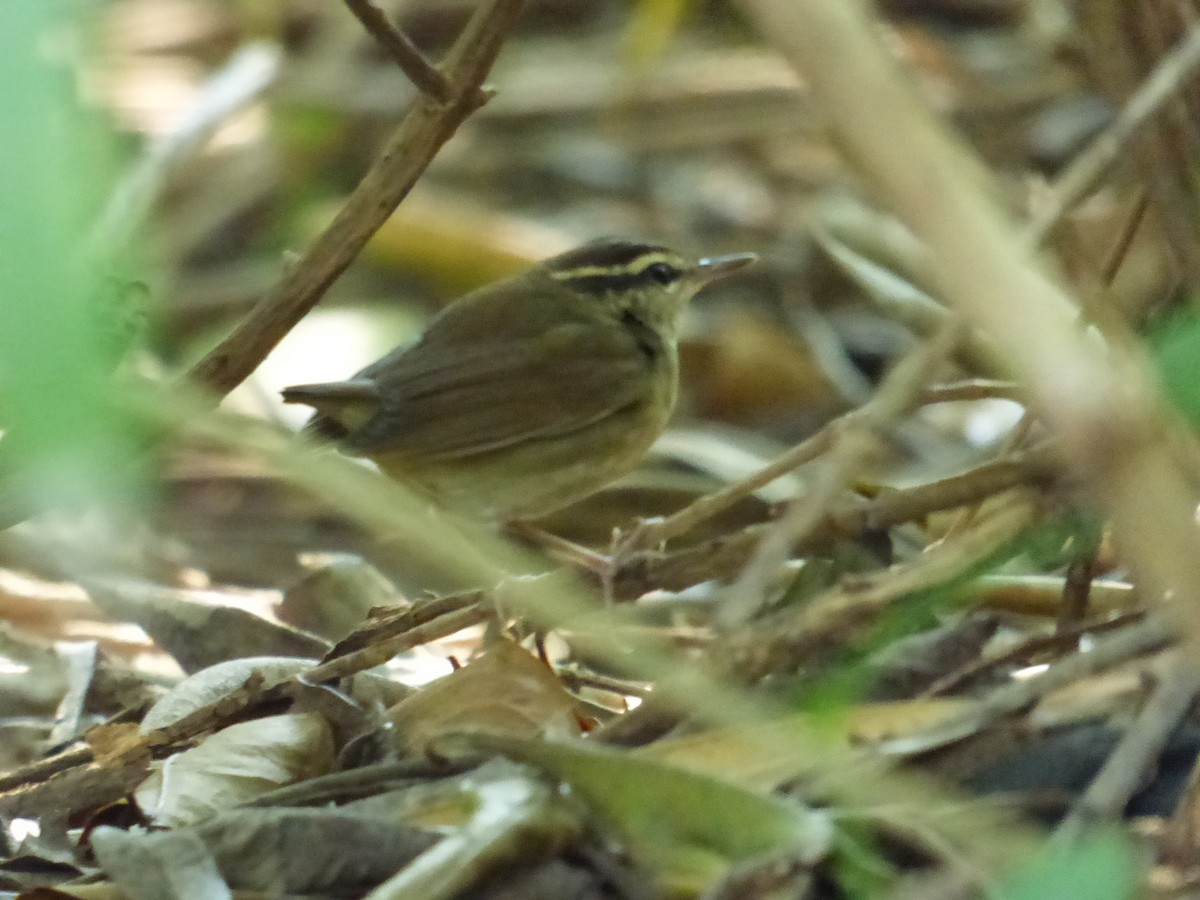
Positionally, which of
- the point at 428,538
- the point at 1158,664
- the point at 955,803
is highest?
the point at 428,538

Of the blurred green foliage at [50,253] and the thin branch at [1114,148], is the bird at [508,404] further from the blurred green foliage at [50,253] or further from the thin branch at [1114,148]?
the blurred green foliage at [50,253]

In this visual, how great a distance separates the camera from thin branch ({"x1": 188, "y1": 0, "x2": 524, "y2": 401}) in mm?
2213

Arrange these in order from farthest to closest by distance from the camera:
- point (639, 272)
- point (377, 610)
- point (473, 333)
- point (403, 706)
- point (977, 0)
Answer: point (977, 0) < point (639, 272) < point (473, 333) < point (377, 610) < point (403, 706)

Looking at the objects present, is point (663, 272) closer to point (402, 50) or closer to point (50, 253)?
point (402, 50)

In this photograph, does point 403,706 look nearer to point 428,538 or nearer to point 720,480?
point 428,538

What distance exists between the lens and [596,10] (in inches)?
260

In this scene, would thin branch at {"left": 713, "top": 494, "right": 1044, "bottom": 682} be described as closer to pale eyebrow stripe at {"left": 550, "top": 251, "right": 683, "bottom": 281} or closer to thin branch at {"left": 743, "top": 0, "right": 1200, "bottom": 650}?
thin branch at {"left": 743, "top": 0, "right": 1200, "bottom": 650}

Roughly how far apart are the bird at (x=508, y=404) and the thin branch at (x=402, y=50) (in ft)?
4.19

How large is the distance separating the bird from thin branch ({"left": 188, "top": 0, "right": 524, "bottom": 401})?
3.62 ft

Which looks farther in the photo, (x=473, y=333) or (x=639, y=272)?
(x=639, y=272)

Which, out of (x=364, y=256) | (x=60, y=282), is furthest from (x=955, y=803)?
(x=364, y=256)

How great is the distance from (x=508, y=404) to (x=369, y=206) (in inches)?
54.7

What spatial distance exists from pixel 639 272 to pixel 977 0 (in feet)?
9.61

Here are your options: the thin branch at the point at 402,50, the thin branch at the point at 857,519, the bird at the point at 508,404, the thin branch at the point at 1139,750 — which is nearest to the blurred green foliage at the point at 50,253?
the thin branch at the point at 1139,750
